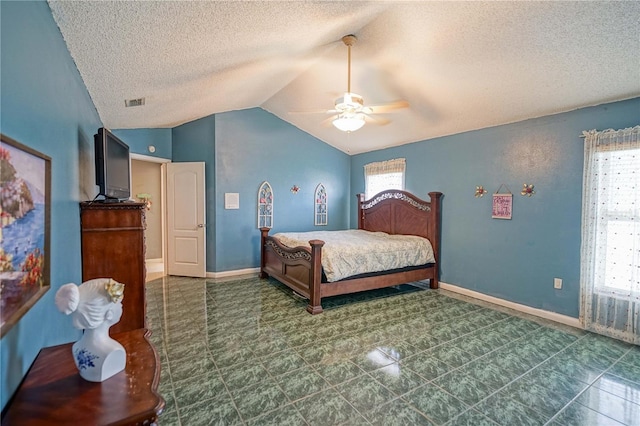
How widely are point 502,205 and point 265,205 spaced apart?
3843 millimetres

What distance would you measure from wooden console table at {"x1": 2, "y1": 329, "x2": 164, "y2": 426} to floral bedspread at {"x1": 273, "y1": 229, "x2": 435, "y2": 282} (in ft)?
9.02

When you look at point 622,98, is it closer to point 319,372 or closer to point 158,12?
point 319,372

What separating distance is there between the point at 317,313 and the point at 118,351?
2.69 m

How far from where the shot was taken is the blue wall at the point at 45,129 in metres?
1.04

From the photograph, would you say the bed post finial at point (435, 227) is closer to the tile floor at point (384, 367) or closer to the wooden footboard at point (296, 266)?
the tile floor at point (384, 367)

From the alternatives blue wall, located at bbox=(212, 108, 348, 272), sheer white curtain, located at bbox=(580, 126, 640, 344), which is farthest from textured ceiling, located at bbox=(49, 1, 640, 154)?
blue wall, located at bbox=(212, 108, 348, 272)

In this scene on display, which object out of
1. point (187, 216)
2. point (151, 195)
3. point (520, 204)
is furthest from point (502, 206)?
point (151, 195)

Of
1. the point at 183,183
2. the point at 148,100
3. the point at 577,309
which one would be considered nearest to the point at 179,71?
the point at 148,100

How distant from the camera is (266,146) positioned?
226 inches

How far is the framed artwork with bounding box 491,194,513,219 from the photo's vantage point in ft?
13.1

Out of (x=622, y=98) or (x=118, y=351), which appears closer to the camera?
(x=118, y=351)

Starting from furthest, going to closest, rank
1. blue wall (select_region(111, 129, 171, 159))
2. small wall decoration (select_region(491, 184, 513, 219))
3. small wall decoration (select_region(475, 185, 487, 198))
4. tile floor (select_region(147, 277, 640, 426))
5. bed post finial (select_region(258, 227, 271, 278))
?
1. bed post finial (select_region(258, 227, 271, 278))
2. blue wall (select_region(111, 129, 171, 159))
3. small wall decoration (select_region(475, 185, 487, 198))
4. small wall decoration (select_region(491, 184, 513, 219))
5. tile floor (select_region(147, 277, 640, 426))

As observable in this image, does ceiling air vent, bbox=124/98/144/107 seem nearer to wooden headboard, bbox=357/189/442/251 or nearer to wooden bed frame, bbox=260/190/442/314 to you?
wooden bed frame, bbox=260/190/442/314

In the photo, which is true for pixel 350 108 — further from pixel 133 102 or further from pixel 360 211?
pixel 360 211
